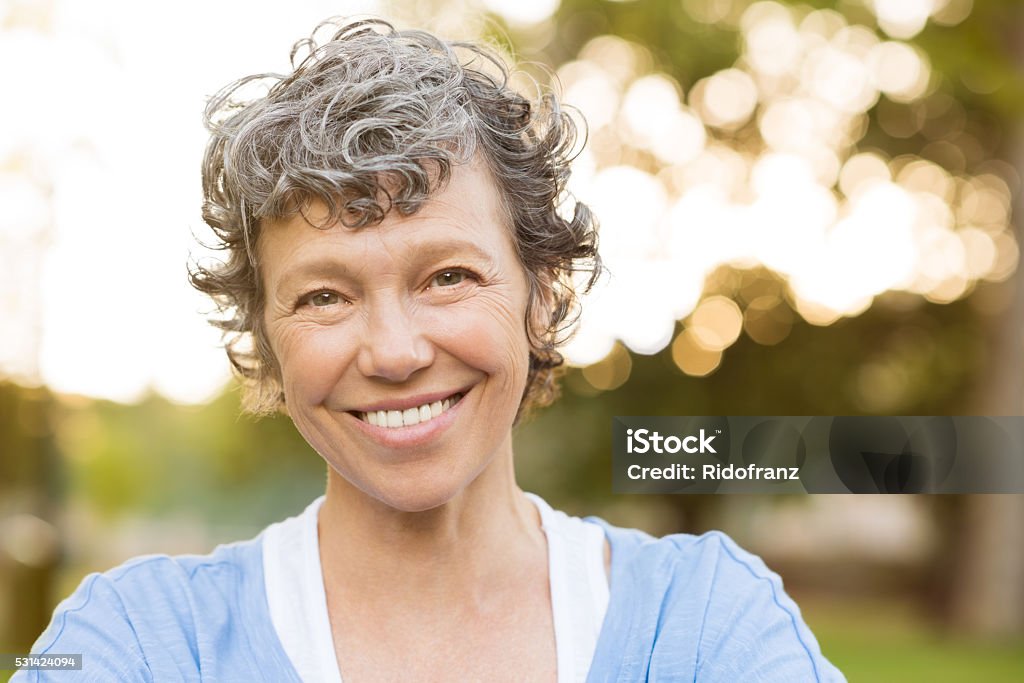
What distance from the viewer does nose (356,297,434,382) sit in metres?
1.59

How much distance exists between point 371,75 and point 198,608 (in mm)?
963

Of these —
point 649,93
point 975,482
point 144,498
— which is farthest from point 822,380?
point 144,498

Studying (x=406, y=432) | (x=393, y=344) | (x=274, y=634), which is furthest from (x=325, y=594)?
(x=393, y=344)

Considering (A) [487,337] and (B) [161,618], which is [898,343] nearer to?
(A) [487,337]

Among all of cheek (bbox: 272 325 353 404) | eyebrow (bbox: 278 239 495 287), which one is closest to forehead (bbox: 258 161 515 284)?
eyebrow (bbox: 278 239 495 287)

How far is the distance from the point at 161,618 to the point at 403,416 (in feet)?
1.76

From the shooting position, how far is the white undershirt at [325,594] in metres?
1.73

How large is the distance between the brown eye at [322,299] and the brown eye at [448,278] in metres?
0.17

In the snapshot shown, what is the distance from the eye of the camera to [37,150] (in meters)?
8.77

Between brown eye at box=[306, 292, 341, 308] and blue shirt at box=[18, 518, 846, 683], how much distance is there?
53 cm

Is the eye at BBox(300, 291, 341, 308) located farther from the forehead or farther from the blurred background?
the blurred background

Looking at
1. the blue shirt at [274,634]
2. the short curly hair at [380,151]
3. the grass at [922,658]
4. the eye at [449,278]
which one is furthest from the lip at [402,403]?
the grass at [922,658]

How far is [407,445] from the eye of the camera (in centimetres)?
167

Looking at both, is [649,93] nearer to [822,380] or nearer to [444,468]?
[822,380]
